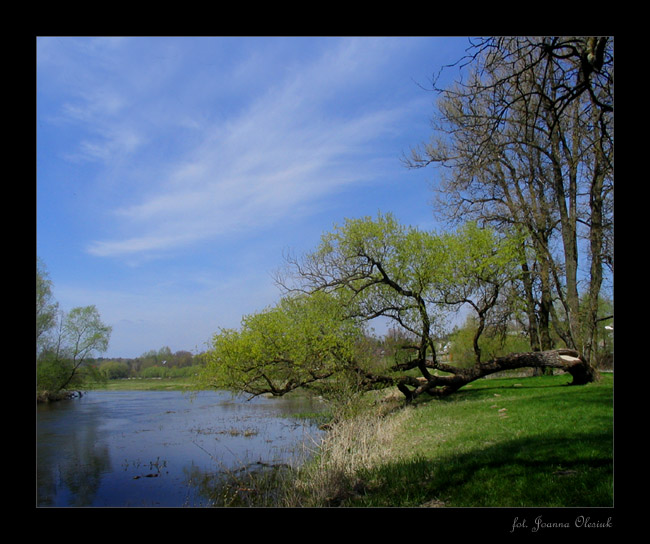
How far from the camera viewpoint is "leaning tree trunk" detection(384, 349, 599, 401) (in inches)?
568

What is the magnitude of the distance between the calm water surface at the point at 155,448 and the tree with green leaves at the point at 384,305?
1.58m

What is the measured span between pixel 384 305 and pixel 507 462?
9.24 meters

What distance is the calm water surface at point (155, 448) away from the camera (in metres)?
8.63

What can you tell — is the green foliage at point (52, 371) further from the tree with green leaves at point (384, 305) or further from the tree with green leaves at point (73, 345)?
the tree with green leaves at point (384, 305)

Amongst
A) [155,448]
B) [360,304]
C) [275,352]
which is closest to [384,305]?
[360,304]

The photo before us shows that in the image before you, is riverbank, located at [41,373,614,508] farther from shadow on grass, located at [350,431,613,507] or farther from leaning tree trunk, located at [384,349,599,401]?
leaning tree trunk, located at [384,349,599,401]

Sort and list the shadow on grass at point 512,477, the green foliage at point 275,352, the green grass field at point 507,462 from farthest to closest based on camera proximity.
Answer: the green foliage at point 275,352 → the green grass field at point 507,462 → the shadow on grass at point 512,477

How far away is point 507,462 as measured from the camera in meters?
6.01

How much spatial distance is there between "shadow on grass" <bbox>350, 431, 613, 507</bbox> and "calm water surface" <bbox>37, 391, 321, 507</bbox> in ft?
8.41

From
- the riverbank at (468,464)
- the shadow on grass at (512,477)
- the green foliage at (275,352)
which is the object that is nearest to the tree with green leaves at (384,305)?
the green foliage at (275,352)

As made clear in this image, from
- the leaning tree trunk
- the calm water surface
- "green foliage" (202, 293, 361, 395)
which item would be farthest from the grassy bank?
the leaning tree trunk

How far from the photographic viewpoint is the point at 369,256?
1486cm
